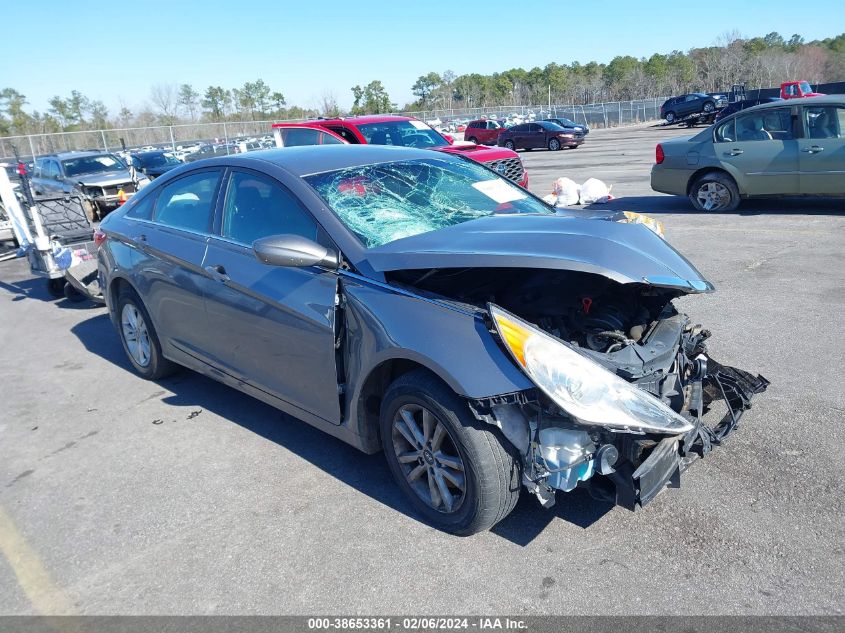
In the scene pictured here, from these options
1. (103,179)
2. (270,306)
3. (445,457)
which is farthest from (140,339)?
(103,179)

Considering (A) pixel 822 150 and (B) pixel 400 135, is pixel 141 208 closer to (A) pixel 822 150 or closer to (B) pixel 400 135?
(B) pixel 400 135

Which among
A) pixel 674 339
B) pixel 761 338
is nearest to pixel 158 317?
pixel 674 339

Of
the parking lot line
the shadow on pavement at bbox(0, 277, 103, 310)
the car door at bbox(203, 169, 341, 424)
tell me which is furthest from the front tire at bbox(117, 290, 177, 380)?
the shadow on pavement at bbox(0, 277, 103, 310)

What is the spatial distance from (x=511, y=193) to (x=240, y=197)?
1827mm

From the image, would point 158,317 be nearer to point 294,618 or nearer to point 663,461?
point 294,618

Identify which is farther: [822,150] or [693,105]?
[693,105]

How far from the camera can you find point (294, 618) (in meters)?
2.77

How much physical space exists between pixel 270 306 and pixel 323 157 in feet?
3.51

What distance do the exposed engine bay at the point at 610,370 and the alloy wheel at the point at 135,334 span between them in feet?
9.70

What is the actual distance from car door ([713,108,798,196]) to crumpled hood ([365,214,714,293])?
759 cm

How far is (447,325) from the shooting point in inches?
118

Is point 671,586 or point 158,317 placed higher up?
point 158,317

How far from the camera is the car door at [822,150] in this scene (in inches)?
370

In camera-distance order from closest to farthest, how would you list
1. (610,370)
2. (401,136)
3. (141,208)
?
1. (610,370)
2. (141,208)
3. (401,136)
